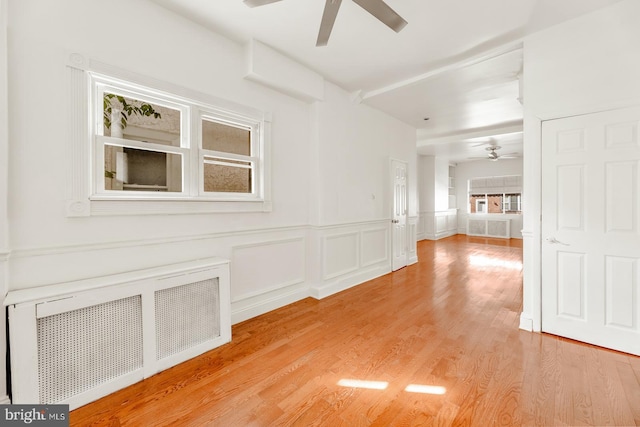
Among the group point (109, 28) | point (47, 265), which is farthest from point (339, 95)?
point (47, 265)

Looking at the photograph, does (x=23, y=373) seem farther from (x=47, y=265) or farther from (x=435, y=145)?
(x=435, y=145)

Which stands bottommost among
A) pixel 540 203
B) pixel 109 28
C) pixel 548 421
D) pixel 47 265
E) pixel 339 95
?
pixel 548 421

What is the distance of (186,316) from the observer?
7.63 ft

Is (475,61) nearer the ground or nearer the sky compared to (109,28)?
nearer the sky

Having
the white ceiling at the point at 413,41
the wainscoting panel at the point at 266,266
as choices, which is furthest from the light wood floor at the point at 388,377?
the white ceiling at the point at 413,41

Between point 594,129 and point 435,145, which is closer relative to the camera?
point 594,129

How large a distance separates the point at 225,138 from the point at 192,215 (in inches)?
39.4

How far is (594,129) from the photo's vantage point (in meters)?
2.47

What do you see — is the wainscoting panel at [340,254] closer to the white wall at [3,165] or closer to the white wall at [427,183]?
the white wall at [3,165]

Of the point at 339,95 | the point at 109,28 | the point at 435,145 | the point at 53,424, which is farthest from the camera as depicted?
the point at 435,145

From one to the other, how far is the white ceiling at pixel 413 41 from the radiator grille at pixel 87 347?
8.66 feet

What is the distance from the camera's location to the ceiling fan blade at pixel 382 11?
2010 mm

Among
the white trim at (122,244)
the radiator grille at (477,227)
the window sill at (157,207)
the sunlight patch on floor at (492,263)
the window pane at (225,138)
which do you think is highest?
the window pane at (225,138)

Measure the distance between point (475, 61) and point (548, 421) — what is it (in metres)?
3.51
